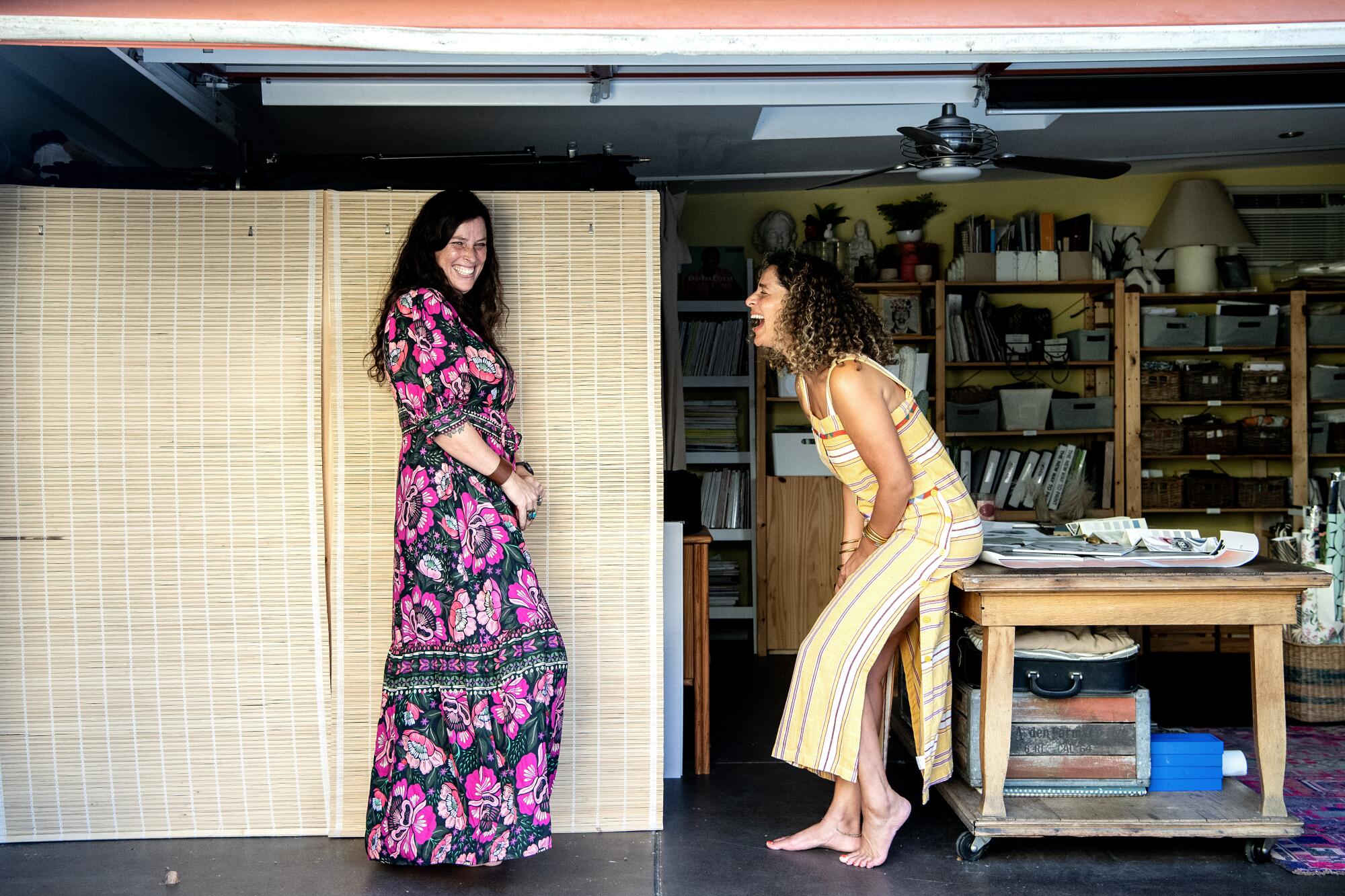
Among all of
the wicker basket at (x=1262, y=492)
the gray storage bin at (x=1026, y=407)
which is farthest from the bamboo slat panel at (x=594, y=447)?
the wicker basket at (x=1262, y=492)

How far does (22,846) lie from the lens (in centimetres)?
305

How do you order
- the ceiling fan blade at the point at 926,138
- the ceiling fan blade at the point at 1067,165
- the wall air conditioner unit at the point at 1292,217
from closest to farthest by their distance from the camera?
the ceiling fan blade at the point at 926,138 < the ceiling fan blade at the point at 1067,165 < the wall air conditioner unit at the point at 1292,217

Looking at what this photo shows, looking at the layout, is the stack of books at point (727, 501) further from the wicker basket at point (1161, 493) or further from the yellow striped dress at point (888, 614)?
the yellow striped dress at point (888, 614)

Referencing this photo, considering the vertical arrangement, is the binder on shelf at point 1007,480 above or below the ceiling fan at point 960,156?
below

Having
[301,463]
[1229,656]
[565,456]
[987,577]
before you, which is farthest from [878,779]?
[1229,656]

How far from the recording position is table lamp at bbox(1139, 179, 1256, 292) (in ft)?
18.9

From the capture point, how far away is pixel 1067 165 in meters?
4.08

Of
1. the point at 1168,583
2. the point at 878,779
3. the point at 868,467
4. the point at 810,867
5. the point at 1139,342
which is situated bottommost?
the point at 810,867

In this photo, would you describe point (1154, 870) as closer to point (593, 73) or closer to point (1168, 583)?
point (1168, 583)

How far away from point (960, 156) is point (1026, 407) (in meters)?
2.32

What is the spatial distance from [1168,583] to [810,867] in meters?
1.15

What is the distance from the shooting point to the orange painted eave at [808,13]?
2.05 m

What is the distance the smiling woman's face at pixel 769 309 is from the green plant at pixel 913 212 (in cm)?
318

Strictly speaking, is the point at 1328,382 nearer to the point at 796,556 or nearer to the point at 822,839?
the point at 796,556
